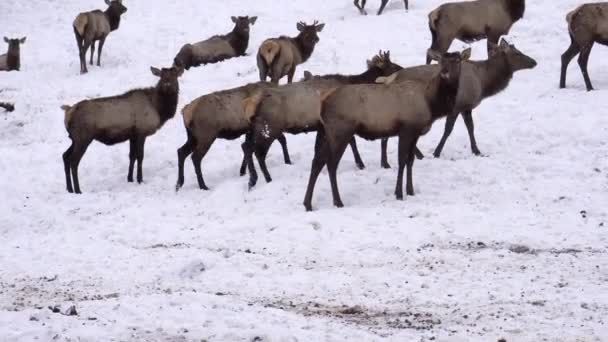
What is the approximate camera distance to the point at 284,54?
1877 centimetres

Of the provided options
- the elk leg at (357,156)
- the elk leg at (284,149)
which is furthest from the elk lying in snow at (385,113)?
the elk leg at (284,149)

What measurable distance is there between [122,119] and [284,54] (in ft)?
15.4

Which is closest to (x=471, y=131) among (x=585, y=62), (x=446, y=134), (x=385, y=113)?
(x=446, y=134)

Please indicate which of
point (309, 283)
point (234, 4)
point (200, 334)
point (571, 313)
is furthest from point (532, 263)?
point (234, 4)

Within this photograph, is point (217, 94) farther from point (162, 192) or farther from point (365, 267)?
point (365, 267)

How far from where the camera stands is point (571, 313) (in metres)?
7.66

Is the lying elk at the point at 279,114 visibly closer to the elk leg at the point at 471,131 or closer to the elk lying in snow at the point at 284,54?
the elk leg at the point at 471,131

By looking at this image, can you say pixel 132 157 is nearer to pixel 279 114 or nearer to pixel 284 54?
pixel 279 114

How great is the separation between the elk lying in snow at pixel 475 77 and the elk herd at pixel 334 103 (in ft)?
0.06

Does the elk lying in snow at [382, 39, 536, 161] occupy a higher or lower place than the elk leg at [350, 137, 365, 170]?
higher

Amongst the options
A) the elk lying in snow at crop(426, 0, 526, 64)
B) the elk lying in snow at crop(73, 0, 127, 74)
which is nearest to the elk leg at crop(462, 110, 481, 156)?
A: the elk lying in snow at crop(426, 0, 526, 64)

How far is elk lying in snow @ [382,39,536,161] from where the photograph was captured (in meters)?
14.0

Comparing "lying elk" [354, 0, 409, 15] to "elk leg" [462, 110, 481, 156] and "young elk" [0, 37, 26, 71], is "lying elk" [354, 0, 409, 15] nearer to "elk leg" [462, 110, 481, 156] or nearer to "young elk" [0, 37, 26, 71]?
"young elk" [0, 37, 26, 71]

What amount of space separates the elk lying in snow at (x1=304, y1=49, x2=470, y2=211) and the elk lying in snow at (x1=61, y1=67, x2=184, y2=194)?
4208mm
